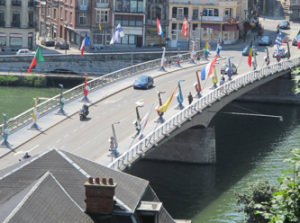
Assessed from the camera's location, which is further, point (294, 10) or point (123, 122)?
point (294, 10)

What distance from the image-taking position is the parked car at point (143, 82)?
9188cm

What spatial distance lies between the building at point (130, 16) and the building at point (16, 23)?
1277 cm

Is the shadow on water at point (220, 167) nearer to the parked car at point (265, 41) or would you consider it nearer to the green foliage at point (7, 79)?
the parked car at point (265, 41)

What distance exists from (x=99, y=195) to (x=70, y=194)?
205cm

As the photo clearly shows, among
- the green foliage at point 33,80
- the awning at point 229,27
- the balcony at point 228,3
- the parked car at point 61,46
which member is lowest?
the green foliage at point 33,80

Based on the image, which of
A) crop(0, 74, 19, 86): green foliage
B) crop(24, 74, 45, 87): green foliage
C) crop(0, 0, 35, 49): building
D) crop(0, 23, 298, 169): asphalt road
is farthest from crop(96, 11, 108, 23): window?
crop(0, 23, 298, 169): asphalt road

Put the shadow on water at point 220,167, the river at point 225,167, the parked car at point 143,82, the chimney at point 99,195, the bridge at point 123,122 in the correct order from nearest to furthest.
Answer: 1. the chimney at point 99,195
2. the bridge at point 123,122
3. the river at point 225,167
4. the shadow on water at point 220,167
5. the parked car at point 143,82

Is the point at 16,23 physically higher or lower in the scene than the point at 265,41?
higher

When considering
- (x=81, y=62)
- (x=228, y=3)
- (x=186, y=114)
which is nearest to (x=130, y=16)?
(x=81, y=62)

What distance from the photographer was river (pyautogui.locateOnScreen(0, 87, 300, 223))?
6738 centimetres

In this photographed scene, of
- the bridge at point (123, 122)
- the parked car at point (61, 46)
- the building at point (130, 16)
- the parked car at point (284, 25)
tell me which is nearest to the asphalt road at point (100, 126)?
the bridge at point (123, 122)

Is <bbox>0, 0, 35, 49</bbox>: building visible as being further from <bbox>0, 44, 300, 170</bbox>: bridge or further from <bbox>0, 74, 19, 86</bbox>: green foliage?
<bbox>0, 44, 300, 170</bbox>: bridge

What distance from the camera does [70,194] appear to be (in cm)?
3769

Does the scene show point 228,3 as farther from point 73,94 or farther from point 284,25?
point 73,94
